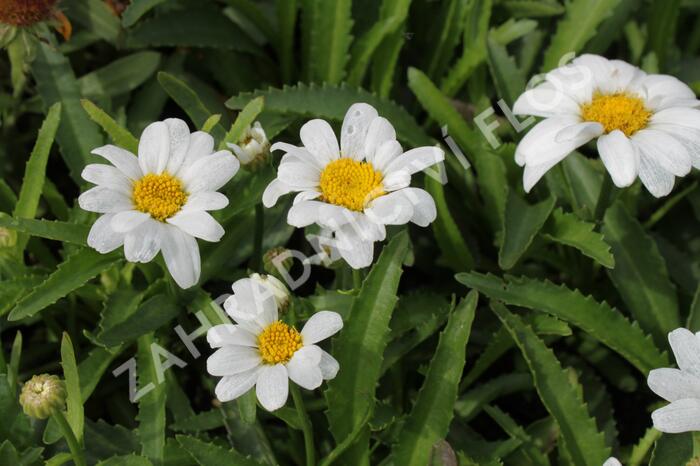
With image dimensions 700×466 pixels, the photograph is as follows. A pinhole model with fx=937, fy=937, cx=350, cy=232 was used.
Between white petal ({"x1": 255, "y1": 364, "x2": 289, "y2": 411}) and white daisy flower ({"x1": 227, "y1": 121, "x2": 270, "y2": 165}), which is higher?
white daisy flower ({"x1": 227, "y1": 121, "x2": 270, "y2": 165})

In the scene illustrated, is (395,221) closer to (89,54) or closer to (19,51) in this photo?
(19,51)

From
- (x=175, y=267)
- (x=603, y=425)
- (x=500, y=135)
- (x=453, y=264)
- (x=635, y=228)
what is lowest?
(x=603, y=425)

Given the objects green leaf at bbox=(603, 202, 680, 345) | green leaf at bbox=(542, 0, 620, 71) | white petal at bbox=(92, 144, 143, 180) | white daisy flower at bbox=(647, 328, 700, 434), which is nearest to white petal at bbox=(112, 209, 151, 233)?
white petal at bbox=(92, 144, 143, 180)

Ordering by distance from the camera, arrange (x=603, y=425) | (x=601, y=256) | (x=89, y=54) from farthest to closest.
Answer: (x=89, y=54)
(x=603, y=425)
(x=601, y=256)

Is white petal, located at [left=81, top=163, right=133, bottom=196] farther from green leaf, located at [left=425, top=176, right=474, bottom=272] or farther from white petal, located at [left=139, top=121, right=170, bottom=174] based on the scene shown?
green leaf, located at [left=425, top=176, right=474, bottom=272]

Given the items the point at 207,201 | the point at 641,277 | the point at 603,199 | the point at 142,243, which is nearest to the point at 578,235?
the point at 603,199

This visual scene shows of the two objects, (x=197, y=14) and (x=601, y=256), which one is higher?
(x=197, y=14)

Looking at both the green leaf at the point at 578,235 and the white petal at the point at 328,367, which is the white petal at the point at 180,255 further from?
the green leaf at the point at 578,235

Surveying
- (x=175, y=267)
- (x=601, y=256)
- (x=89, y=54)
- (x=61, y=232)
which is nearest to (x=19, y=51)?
(x=89, y=54)
